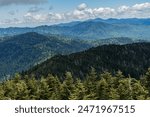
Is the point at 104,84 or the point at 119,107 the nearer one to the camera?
the point at 119,107

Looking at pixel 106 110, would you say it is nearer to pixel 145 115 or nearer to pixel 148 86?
pixel 145 115

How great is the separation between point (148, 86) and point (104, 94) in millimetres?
15821

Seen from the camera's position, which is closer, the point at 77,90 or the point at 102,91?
the point at 77,90

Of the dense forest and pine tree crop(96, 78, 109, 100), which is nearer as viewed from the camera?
the dense forest

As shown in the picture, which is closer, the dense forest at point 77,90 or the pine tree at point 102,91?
the dense forest at point 77,90

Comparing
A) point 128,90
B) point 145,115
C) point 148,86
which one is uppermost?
point 145,115

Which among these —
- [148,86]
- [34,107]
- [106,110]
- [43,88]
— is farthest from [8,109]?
[148,86]

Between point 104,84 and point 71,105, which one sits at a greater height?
point 71,105

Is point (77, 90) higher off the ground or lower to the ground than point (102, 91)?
higher

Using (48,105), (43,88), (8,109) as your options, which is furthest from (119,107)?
(43,88)

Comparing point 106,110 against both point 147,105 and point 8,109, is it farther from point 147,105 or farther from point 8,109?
point 8,109

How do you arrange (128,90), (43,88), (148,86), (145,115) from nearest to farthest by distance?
(145,115) < (128,90) < (43,88) < (148,86)

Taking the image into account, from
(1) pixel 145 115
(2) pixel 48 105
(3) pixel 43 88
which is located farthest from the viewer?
(3) pixel 43 88

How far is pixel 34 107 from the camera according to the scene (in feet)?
31.9
